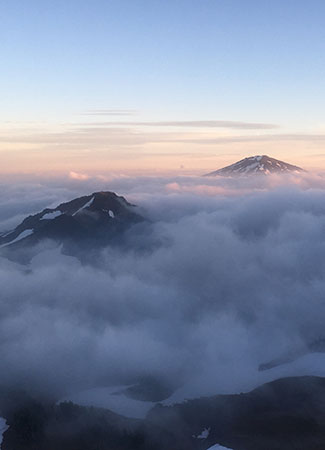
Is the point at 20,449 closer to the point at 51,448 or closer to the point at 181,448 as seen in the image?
the point at 51,448

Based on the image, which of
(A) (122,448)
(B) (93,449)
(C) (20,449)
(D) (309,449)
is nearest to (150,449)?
(A) (122,448)

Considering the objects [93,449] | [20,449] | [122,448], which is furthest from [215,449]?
[20,449]

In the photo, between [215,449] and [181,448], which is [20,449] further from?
[215,449]

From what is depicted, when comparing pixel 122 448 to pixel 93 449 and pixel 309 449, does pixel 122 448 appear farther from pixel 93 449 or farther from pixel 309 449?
pixel 309 449

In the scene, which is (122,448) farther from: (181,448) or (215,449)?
(215,449)

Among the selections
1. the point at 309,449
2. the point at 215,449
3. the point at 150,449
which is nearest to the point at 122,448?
the point at 150,449

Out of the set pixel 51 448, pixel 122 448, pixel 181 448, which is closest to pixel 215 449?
pixel 181 448

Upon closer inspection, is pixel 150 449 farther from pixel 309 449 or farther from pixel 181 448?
pixel 309 449
